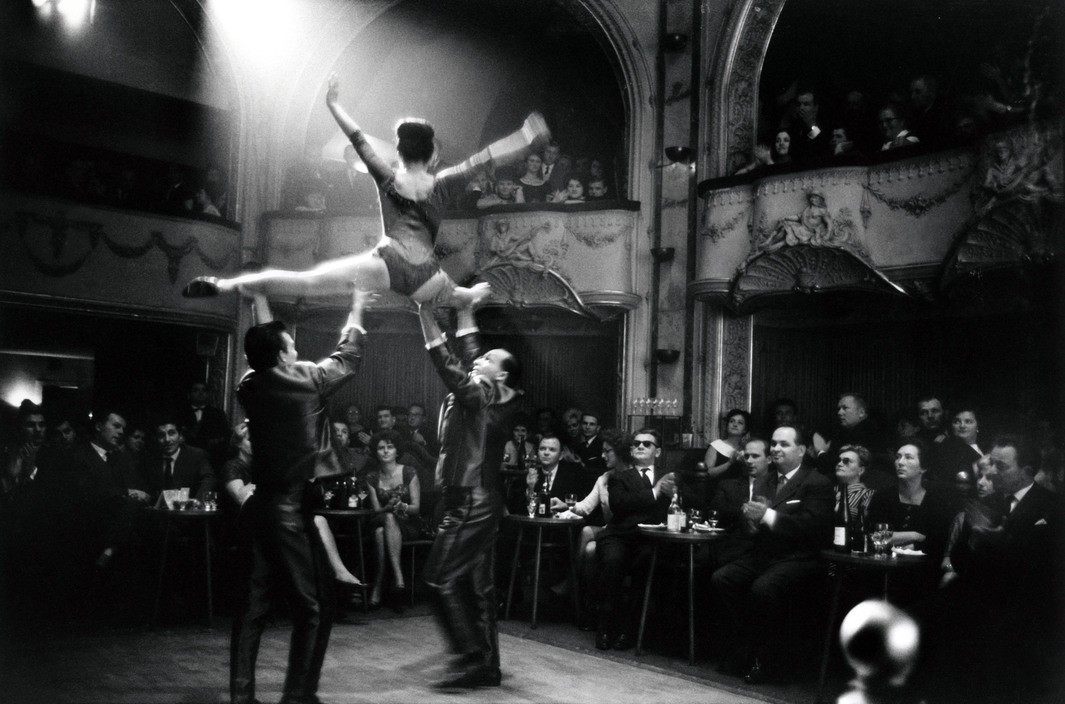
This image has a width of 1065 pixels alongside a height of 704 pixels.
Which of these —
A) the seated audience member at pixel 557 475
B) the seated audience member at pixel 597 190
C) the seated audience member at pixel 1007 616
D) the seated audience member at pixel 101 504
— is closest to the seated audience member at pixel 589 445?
the seated audience member at pixel 557 475

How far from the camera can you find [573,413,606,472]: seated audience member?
8391mm

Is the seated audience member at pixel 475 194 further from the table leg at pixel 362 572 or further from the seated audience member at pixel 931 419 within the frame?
the seated audience member at pixel 931 419

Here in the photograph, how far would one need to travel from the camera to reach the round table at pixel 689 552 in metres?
5.57

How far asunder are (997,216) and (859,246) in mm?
1474

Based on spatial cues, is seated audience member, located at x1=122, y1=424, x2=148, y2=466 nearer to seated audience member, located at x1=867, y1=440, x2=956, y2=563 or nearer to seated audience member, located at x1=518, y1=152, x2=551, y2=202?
seated audience member, located at x1=867, y1=440, x2=956, y2=563

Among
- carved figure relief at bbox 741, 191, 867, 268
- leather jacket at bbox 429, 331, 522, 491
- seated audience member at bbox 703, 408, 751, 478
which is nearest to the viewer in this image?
leather jacket at bbox 429, 331, 522, 491

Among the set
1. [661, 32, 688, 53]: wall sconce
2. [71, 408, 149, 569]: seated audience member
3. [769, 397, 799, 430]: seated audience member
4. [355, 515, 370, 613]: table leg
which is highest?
[661, 32, 688, 53]: wall sconce

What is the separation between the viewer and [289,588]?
386cm

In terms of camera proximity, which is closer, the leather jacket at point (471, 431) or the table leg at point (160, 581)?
the leather jacket at point (471, 431)

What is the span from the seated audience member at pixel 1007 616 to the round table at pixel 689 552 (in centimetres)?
198

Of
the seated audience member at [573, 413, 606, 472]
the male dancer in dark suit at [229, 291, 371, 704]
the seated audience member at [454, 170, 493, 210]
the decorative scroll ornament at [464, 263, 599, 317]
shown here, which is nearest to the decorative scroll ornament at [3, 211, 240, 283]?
the seated audience member at [454, 170, 493, 210]

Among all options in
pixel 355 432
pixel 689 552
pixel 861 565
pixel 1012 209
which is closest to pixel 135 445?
pixel 355 432

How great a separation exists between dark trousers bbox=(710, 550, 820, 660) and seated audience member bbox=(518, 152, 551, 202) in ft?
21.1

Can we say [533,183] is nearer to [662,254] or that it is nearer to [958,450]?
[662,254]
